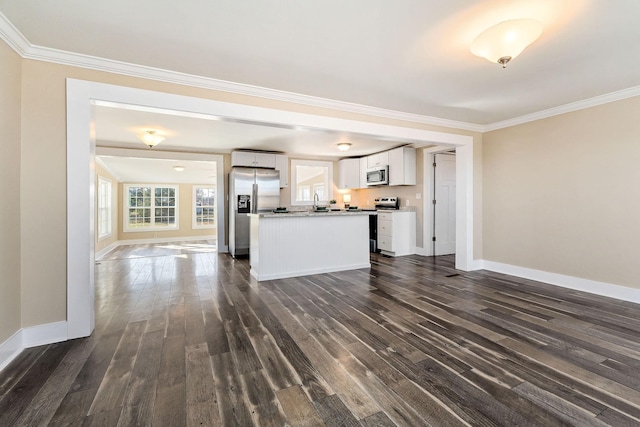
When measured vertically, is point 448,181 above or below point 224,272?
above

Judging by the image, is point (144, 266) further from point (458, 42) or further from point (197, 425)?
point (458, 42)

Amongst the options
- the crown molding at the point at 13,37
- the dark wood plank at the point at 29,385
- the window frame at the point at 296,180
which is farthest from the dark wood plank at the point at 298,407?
the window frame at the point at 296,180

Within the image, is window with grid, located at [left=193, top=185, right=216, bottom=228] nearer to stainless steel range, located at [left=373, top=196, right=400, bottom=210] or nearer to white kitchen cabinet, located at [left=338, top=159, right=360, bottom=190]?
white kitchen cabinet, located at [left=338, top=159, right=360, bottom=190]

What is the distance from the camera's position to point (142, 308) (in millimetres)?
2986

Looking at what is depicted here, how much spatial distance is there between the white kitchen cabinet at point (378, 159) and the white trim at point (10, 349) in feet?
19.9

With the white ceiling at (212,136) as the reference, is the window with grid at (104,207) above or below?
below

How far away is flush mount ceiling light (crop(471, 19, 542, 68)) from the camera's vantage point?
1.84m

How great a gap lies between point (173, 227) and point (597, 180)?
10039mm

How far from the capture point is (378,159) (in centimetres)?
660

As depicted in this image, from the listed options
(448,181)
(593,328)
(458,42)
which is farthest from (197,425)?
(448,181)

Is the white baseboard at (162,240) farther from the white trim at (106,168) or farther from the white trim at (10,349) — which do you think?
the white trim at (10,349)

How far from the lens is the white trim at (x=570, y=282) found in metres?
3.18

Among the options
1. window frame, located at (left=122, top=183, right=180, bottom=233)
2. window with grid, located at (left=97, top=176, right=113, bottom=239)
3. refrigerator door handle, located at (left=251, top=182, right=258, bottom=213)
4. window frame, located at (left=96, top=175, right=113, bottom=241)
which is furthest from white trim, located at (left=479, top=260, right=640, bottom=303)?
window frame, located at (left=122, top=183, right=180, bottom=233)

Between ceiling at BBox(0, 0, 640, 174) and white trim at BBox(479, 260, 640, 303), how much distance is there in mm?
2270
